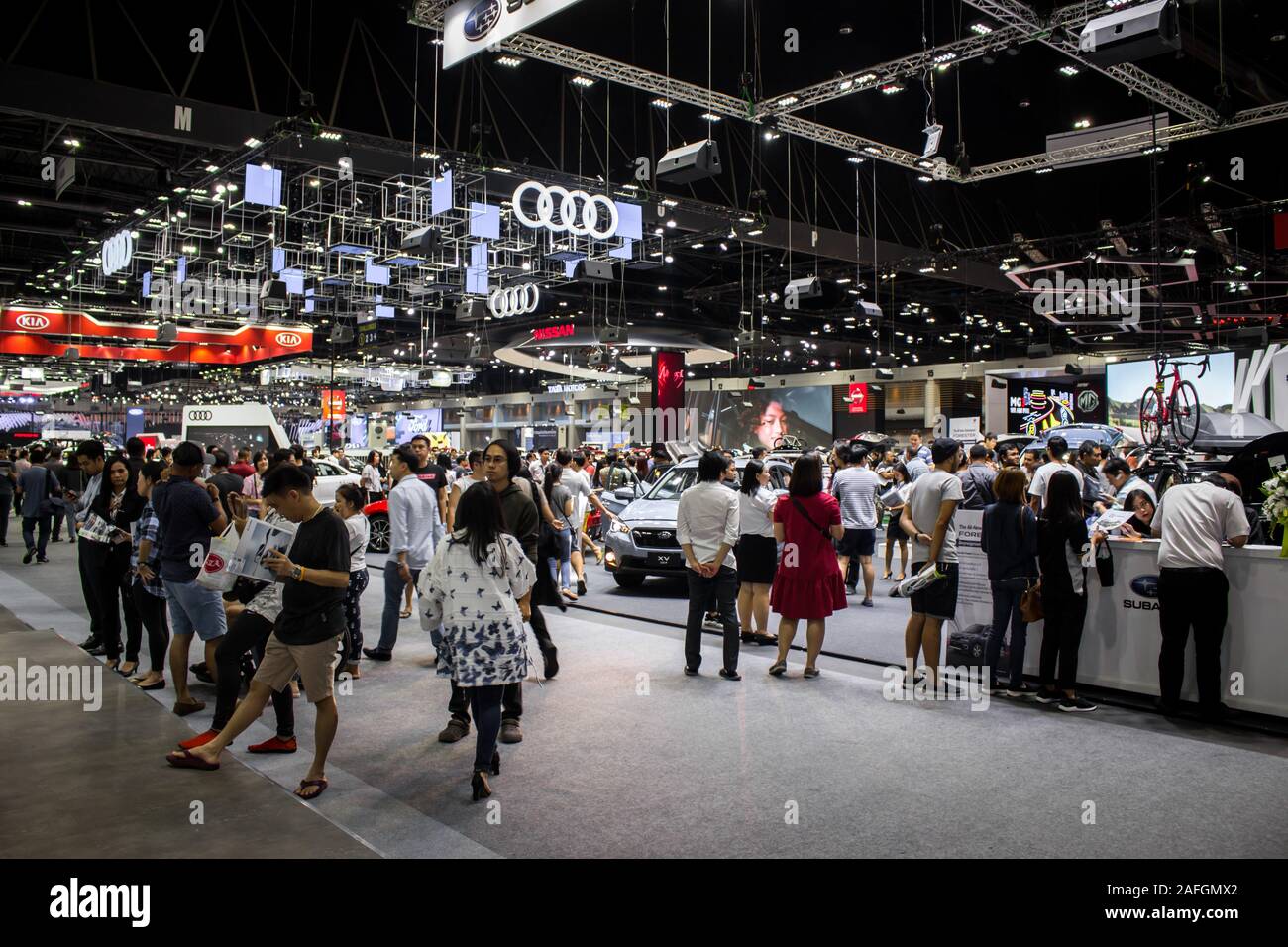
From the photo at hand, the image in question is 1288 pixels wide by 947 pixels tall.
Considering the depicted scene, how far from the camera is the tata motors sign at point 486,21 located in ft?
24.9

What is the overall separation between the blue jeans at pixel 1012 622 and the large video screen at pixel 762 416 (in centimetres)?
3030

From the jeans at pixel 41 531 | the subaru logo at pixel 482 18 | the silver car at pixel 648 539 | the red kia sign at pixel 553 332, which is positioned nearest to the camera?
the subaru logo at pixel 482 18

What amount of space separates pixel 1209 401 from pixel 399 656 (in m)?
13.8

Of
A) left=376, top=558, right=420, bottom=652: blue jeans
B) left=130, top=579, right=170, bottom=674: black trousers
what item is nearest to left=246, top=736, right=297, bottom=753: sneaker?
left=130, top=579, right=170, bottom=674: black trousers

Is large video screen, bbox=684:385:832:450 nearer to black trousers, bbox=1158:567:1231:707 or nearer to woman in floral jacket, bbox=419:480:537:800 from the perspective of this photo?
black trousers, bbox=1158:567:1231:707

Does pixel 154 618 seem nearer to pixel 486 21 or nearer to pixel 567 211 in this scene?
pixel 486 21

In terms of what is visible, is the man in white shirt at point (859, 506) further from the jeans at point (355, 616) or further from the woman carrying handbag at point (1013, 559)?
the jeans at point (355, 616)

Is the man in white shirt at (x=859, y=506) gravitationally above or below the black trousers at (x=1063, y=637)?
above

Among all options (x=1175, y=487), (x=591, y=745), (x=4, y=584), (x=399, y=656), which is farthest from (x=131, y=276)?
(x=1175, y=487)

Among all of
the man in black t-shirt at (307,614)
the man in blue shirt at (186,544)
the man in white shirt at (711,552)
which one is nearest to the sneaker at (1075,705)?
the man in white shirt at (711,552)

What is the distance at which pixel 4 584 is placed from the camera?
11695 mm

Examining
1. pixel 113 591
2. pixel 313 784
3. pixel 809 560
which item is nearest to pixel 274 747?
pixel 313 784

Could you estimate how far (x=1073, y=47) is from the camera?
13141mm
